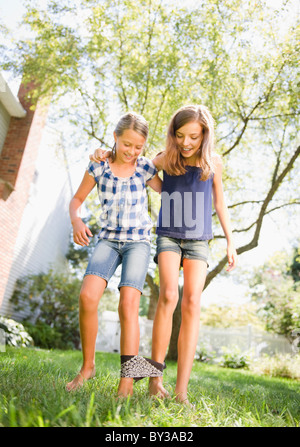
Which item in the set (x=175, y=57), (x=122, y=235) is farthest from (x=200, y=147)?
(x=175, y=57)

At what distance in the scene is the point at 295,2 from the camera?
6.94m

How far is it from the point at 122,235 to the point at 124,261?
0.17 metres

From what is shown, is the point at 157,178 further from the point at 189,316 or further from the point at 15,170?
the point at 15,170

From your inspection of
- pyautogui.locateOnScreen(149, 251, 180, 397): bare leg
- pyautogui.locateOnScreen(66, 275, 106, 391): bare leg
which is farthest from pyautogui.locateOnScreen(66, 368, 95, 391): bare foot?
pyautogui.locateOnScreen(149, 251, 180, 397): bare leg

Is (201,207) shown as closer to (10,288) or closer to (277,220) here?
(277,220)

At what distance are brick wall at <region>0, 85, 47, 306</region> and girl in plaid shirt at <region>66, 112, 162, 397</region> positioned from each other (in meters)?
5.95

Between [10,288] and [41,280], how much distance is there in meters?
1.23

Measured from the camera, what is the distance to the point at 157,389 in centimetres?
214

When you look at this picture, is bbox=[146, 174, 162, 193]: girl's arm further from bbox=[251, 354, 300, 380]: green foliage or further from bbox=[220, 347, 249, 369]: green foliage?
bbox=[220, 347, 249, 369]: green foliage

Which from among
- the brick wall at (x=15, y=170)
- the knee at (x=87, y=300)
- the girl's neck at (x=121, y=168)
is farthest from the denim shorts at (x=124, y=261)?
the brick wall at (x=15, y=170)

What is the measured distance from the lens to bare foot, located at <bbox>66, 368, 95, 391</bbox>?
2073 millimetres

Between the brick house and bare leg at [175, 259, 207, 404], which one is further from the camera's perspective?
the brick house

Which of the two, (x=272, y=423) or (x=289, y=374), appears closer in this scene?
(x=272, y=423)
